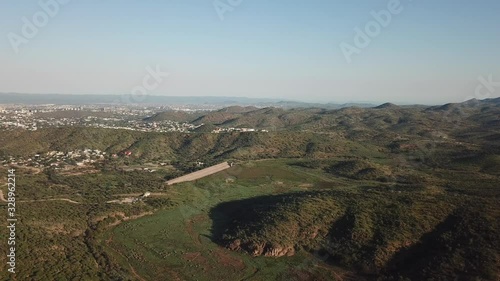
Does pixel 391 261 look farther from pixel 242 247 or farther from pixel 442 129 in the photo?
pixel 442 129

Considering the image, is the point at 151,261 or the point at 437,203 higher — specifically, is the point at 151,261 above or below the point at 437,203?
below

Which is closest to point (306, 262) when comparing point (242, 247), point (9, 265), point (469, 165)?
point (242, 247)

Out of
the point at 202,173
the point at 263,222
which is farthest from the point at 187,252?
the point at 202,173

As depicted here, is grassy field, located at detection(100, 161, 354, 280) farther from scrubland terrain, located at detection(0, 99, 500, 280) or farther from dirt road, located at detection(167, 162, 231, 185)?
dirt road, located at detection(167, 162, 231, 185)

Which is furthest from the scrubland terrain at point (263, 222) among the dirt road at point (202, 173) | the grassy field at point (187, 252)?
the dirt road at point (202, 173)

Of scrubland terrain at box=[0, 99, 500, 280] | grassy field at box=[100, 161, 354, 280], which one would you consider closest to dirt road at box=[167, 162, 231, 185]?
scrubland terrain at box=[0, 99, 500, 280]

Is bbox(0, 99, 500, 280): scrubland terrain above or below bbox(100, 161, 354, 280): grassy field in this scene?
above

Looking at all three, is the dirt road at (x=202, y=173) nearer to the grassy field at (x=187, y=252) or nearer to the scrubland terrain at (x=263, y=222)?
the scrubland terrain at (x=263, y=222)

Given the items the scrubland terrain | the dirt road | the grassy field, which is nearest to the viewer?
the scrubland terrain

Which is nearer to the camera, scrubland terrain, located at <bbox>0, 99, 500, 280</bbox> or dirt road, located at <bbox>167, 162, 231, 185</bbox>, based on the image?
scrubland terrain, located at <bbox>0, 99, 500, 280</bbox>
